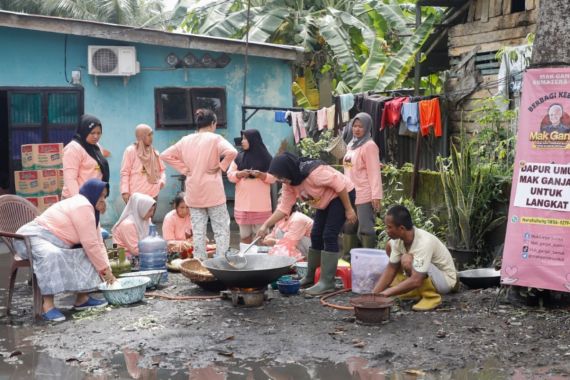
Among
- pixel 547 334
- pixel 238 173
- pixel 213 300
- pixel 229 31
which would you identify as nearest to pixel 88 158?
pixel 238 173

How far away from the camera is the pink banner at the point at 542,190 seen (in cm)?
643

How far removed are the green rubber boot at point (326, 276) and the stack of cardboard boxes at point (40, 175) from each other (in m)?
5.94

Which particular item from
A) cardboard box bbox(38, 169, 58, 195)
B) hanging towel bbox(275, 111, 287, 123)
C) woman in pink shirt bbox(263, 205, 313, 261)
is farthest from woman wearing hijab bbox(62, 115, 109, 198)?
hanging towel bbox(275, 111, 287, 123)

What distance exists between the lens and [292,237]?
8.81 meters

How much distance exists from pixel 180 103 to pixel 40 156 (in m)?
2.80

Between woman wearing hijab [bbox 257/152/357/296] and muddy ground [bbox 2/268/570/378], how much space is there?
0.37 metres

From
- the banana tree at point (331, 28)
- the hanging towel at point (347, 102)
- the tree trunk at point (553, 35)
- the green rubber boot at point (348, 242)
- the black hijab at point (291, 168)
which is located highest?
the banana tree at point (331, 28)

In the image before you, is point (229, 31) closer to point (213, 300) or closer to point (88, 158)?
point (88, 158)

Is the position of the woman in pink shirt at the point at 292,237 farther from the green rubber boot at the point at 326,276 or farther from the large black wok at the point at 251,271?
the large black wok at the point at 251,271

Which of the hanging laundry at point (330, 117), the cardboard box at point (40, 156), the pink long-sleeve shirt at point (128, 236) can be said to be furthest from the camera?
the hanging laundry at point (330, 117)

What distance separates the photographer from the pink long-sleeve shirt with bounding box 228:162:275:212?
9422 mm

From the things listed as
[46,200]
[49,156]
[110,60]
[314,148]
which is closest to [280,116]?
[314,148]

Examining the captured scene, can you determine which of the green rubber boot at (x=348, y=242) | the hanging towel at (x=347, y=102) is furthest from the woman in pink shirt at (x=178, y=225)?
the hanging towel at (x=347, y=102)

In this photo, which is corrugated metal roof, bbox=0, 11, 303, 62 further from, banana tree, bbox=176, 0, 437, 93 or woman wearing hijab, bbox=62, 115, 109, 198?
woman wearing hijab, bbox=62, 115, 109, 198
